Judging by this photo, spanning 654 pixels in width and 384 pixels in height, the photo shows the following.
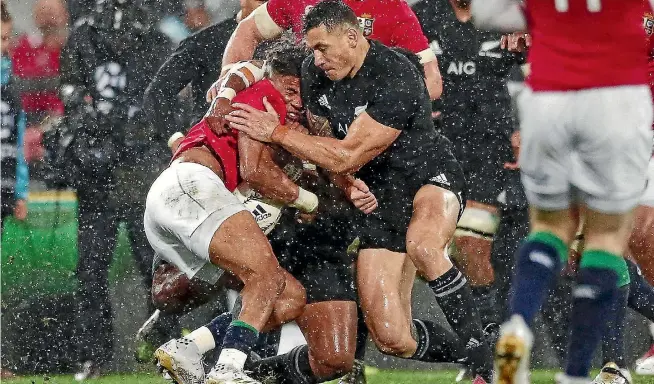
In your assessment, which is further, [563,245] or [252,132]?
[252,132]

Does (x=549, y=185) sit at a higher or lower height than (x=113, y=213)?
higher

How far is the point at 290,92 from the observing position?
6477 mm

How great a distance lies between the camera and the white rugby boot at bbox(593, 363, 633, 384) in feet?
20.8

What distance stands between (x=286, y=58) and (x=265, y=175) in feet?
2.22

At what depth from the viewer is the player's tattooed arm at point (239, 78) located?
6.37 meters

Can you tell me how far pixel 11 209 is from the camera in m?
8.58

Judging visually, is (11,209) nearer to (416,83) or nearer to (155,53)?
(155,53)

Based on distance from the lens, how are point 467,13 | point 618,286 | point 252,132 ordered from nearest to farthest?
point 618,286
point 252,132
point 467,13

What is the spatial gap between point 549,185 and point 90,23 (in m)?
4.24

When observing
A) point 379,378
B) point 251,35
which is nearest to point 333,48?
point 251,35

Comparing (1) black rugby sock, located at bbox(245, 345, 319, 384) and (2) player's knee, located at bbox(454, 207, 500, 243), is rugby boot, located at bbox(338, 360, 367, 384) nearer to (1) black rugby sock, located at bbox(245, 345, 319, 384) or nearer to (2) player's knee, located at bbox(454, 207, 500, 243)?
(1) black rugby sock, located at bbox(245, 345, 319, 384)

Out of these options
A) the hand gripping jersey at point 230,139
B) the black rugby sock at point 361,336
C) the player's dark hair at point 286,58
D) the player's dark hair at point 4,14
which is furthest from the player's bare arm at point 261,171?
the player's dark hair at point 4,14

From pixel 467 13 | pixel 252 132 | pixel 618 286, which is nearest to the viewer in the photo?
pixel 618 286

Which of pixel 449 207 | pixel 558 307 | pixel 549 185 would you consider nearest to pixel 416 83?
pixel 449 207
